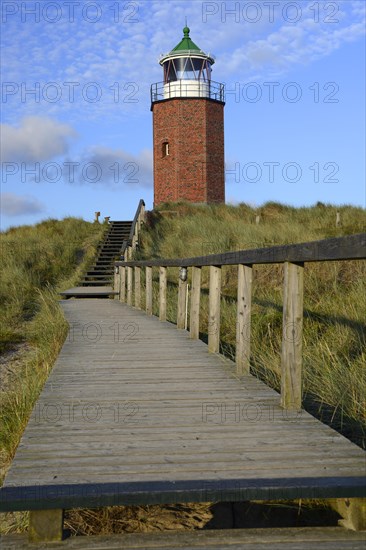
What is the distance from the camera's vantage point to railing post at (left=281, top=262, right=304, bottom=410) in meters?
3.55

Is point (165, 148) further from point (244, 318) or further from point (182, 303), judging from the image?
point (244, 318)

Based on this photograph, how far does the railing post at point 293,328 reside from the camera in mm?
3549

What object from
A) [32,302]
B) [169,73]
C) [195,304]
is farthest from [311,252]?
[169,73]

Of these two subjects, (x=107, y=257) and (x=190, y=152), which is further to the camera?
(x=190, y=152)

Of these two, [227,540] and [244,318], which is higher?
[244,318]

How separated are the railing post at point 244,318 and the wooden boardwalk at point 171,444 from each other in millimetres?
136

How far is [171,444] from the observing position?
303 cm

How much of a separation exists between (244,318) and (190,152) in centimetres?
2686

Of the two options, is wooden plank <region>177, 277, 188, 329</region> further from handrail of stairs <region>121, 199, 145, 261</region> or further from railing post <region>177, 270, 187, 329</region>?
handrail of stairs <region>121, 199, 145, 261</region>

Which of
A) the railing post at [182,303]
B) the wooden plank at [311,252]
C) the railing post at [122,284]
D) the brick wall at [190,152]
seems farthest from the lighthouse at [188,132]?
the wooden plank at [311,252]

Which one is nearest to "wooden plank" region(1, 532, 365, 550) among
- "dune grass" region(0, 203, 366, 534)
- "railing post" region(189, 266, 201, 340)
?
"dune grass" region(0, 203, 366, 534)

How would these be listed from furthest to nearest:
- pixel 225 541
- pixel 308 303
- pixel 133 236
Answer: pixel 133 236, pixel 308 303, pixel 225 541

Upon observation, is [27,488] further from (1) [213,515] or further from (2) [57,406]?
(2) [57,406]

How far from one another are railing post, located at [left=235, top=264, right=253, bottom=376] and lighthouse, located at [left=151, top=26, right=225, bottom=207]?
86.1 feet
